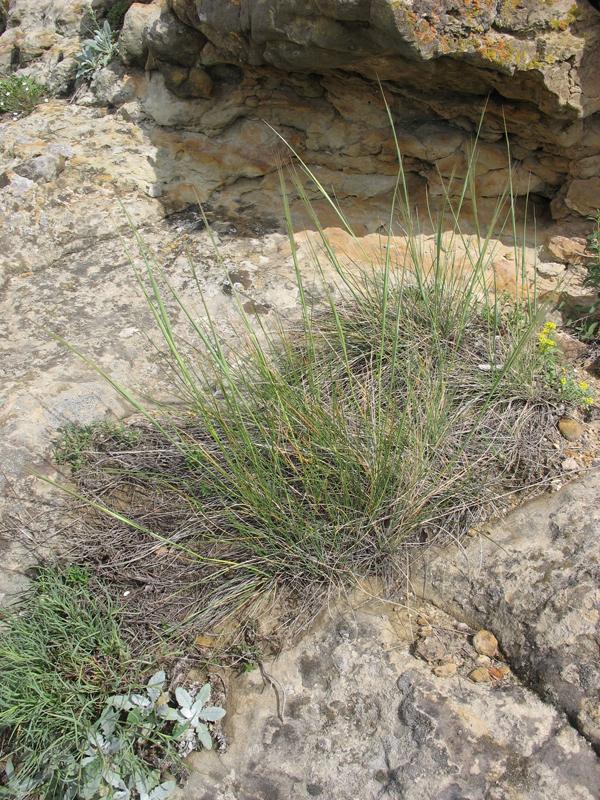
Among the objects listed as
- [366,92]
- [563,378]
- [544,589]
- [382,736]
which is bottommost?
[382,736]

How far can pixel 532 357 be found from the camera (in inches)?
110

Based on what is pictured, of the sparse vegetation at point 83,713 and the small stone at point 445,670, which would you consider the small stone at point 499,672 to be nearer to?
the small stone at point 445,670

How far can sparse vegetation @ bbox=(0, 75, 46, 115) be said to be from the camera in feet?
14.8

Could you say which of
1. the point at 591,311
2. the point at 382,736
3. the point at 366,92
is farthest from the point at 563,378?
the point at 366,92

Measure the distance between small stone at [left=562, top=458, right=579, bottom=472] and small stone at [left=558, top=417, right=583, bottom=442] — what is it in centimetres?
11

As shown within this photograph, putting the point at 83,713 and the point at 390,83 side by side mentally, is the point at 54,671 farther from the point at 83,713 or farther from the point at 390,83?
the point at 390,83

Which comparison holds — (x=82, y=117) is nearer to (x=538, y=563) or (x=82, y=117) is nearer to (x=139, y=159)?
(x=139, y=159)

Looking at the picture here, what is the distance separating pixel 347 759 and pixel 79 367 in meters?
1.90

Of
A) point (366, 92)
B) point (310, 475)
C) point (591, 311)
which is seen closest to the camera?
point (310, 475)

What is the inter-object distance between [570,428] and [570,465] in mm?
189

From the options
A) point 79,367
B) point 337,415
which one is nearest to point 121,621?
point 337,415

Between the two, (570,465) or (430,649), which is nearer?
(430,649)

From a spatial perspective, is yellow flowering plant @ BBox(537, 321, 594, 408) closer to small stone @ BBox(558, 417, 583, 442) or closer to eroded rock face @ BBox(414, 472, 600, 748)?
small stone @ BBox(558, 417, 583, 442)

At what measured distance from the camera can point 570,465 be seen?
2.59 m
